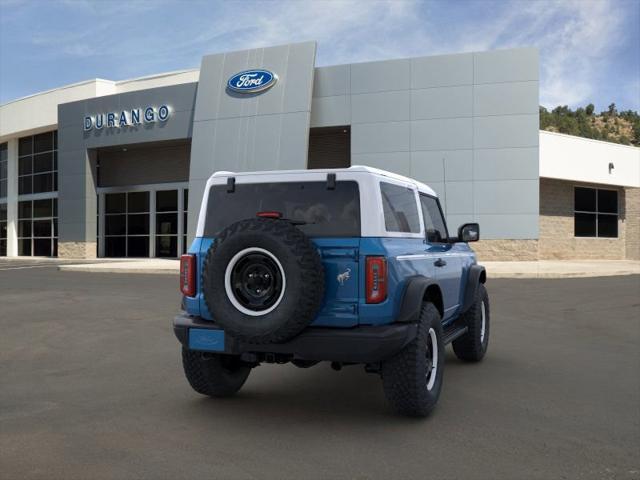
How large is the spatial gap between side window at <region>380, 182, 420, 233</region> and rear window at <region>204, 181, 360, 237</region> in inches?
12.1

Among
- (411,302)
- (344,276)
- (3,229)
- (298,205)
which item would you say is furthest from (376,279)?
(3,229)

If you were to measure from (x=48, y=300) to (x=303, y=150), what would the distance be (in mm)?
17017

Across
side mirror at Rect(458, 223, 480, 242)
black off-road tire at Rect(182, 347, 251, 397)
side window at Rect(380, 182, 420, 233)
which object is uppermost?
side window at Rect(380, 182, 420, 233)

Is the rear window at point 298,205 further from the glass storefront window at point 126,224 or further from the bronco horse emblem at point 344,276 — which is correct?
the glass storefront window at point 126,224

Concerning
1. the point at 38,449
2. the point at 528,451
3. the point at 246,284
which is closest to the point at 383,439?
the point at 528,451

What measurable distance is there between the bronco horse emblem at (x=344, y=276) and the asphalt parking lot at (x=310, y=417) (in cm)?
107

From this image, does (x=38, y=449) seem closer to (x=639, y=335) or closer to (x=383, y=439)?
(x=383, y=439)

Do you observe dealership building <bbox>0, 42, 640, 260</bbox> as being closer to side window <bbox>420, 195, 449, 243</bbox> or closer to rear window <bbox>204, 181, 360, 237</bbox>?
side window <bbox>420, 195, 449, 243</bbox>

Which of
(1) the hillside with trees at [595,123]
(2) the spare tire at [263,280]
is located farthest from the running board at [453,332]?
(1) the hillside with trees at [595,123]

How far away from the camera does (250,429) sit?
4477 millimetres

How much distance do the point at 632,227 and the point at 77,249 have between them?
107 feet

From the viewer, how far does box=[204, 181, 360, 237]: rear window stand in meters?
4.66

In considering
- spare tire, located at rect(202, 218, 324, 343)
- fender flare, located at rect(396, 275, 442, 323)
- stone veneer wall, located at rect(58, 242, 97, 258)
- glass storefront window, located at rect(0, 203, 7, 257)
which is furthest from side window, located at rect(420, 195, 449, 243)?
glass storefront window, located at rect(0, 203, 7, 257)

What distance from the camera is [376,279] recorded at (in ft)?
14.5
